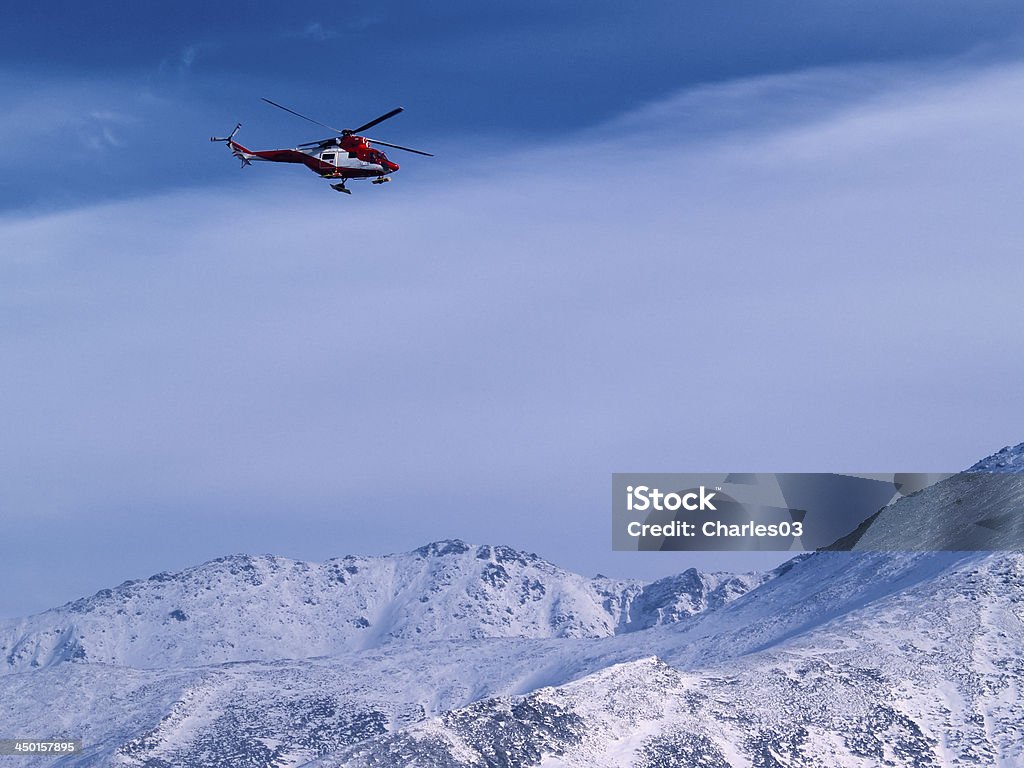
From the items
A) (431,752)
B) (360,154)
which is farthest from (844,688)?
(360,154)

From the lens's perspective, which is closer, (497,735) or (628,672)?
(497,735)

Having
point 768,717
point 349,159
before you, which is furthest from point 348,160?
point 768,717

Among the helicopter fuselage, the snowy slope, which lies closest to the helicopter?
the helicopter fuselage

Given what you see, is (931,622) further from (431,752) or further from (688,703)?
(431,752)

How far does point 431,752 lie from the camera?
15875 cm

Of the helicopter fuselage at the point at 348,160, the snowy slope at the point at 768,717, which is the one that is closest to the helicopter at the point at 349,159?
the helicopter fuselage at the point at 348,160

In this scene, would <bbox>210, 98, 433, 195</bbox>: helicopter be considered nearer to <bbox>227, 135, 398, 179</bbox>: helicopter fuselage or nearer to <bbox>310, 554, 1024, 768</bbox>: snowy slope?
<bbox>227, 135, 398, 179</bbox>: helicopter fuselage

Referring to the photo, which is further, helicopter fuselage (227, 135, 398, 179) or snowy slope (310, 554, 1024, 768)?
snowy slope (310, 554, 1024, 768)

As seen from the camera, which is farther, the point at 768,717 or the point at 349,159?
the point at 768,717

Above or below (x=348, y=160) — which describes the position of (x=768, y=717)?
below

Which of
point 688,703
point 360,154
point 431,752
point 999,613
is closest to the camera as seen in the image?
point 360,154

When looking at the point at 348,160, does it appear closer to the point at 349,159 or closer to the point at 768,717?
the point at 349,159

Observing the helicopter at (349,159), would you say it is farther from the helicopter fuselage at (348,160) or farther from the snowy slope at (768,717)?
the snowy slope at (768,717)

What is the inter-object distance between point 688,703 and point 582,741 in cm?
1763
